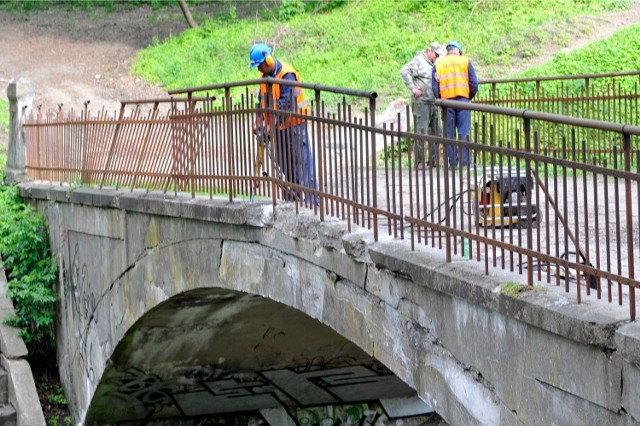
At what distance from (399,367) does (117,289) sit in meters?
5.96

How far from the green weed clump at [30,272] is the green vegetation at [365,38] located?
9.07m

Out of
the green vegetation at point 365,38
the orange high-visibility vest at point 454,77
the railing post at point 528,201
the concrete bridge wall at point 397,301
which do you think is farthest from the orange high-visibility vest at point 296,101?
the green vegetation at point 365,38

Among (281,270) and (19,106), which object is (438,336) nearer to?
(281,270)

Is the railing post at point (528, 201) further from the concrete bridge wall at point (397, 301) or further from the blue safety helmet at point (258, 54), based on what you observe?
the blue safety helmet at point (258, 54)

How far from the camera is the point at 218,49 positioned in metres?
26.3

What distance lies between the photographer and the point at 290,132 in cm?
766

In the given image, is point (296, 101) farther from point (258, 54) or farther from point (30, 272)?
point (30, 272)

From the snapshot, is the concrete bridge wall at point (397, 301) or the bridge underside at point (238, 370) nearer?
the concrete bridge wall at point (397, 301)

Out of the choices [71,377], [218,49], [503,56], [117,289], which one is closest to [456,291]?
[117,289]

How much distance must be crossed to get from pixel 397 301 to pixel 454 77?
6.56 m

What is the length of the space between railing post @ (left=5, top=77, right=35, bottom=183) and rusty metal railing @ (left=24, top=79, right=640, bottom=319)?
156cm

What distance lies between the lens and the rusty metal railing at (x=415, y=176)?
4.79 m

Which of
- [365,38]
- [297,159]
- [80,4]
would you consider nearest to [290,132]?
[297,159]

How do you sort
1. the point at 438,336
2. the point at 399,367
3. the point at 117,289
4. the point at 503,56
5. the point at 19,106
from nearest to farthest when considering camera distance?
1. the point at 438,336
2. the point at 399,367
3. the point at 117,289
4. the point at 19,106
5. the point at 503,56
